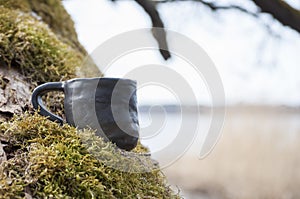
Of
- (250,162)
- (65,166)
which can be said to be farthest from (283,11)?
(250,162)

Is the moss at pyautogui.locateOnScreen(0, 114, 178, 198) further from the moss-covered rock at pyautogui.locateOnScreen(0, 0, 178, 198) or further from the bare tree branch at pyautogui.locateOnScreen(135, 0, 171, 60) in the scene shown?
the bare tree branch at pyautogui.locateOnScreen(135, 0, 171, 60)

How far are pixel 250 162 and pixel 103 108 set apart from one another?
3.04ft

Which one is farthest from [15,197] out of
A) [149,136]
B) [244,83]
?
[244,83]

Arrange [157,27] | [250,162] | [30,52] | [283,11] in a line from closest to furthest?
[283,11] → [30,52] → [157,27] → [250,162]

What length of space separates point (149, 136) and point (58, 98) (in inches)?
9.4

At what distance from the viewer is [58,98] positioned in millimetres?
814

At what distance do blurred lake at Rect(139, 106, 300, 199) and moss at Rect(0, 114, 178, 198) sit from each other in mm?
678

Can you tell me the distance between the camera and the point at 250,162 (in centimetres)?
135

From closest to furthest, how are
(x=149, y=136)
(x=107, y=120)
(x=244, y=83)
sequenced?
(x=107, y=120) → (x=149, y=136) → (x=244, y=83)

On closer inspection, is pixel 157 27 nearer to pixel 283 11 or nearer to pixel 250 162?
pixel 283 11

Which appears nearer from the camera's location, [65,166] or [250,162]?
[65,166]

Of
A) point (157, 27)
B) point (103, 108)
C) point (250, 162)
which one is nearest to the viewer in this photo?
point (103, 108)

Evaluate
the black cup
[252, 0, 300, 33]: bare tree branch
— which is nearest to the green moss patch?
the black cup

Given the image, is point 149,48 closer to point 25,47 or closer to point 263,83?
point 25,47
